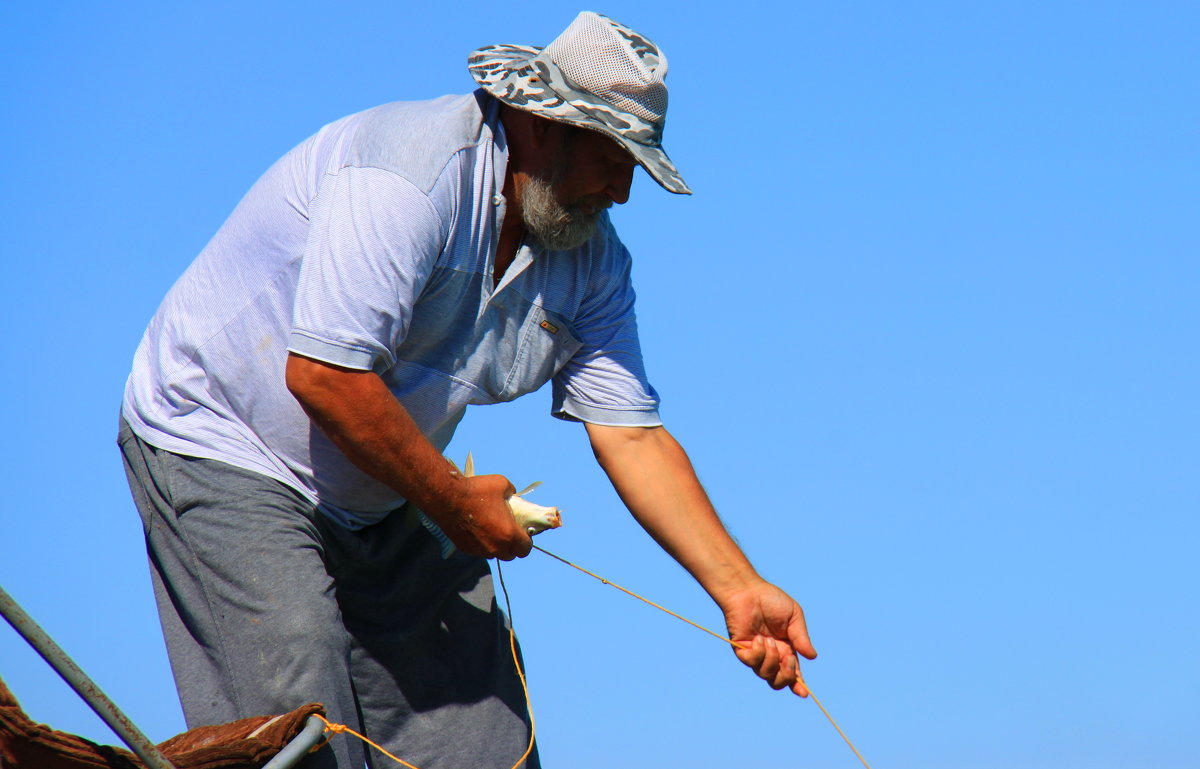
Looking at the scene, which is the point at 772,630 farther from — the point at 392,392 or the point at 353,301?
the point at 353,301

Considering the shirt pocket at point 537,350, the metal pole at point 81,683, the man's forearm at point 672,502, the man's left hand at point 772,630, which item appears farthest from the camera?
the man's forearm at point 672,502

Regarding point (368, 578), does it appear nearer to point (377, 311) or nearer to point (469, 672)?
point (469, 672)

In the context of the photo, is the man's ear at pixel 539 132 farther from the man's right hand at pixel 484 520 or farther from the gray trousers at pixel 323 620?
the gray trousers at pixel 323 620

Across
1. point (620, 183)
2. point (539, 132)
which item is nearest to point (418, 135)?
point (539, 132)

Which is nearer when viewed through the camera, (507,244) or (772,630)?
(507,244)

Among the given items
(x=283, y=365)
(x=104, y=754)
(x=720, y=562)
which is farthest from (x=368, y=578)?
(x=104, y=754)

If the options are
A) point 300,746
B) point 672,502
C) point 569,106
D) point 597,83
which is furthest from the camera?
point 672,502

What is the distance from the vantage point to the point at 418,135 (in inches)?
151

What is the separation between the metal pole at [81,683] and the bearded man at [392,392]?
0.77m

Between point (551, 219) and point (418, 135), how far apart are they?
0.46 meters

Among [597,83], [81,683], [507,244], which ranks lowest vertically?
[81,683]

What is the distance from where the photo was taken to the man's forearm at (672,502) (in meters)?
4.52

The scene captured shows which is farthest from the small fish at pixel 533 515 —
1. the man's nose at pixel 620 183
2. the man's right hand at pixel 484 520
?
the man's nose at pixel 620 183

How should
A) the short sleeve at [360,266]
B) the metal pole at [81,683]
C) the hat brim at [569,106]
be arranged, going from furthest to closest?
1. the hat brim at [569,106]
2. the short sleeve at [360,266]
3. the metal pole at [81,683]
